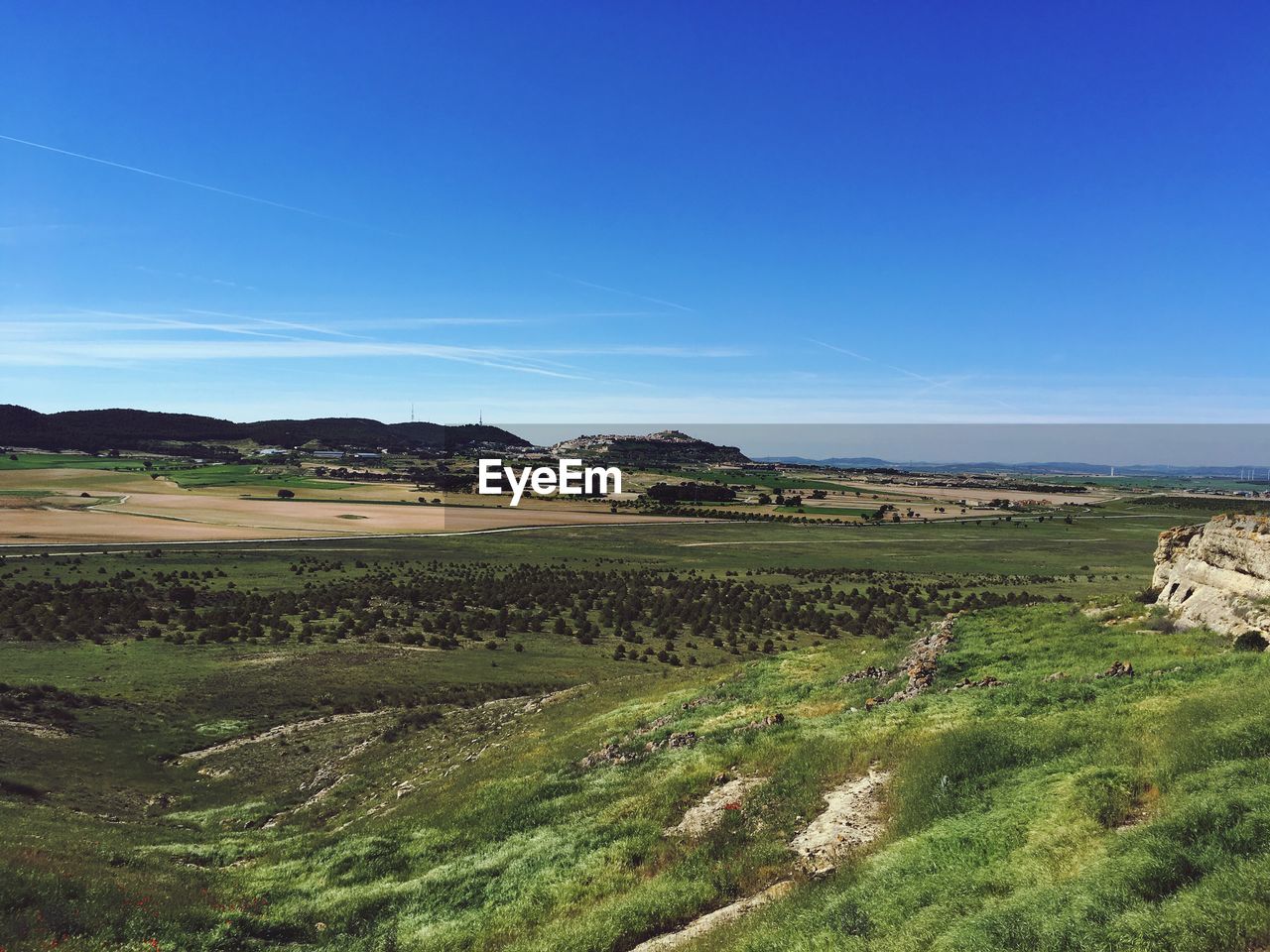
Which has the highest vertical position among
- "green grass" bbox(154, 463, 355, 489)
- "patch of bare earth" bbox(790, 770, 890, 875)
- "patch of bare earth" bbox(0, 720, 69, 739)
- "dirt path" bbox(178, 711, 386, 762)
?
"green grass" bbox(154, 463, 355, 489)

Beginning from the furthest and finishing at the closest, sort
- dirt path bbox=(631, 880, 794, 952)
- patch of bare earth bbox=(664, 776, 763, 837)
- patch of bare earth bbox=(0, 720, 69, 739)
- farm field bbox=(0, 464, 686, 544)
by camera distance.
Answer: farm field bbox=(0, 464, 686, 544) → patch of bare earth bbox=(0, 720, 69, 739) → patch of bare earth bbox=(664, 776, 763, 837) → dirt path bbox=(631, 880, 794, 952)

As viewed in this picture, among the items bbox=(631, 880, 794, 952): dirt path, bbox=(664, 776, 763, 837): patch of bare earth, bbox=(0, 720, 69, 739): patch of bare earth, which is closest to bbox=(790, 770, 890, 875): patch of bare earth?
bbox=(631, 880, 794, 952): dirt path

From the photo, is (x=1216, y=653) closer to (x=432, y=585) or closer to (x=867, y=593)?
(x=867, y=593)

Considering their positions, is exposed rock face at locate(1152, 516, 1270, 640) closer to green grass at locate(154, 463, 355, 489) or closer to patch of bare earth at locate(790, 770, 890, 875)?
patch of bare earth at locate(790, 770, 890, 875)

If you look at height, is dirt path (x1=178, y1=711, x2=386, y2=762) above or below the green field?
below

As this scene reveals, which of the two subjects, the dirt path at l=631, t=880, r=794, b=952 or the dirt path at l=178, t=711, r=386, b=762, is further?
the dirt path at l=178, t=711, r=386, b=762

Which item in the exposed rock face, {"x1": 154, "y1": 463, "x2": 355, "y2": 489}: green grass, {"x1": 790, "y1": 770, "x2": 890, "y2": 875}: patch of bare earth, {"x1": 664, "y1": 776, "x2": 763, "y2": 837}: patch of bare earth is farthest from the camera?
{"x1": 154, "y1": 463, "x2": 355, "y2": 489}: green grass

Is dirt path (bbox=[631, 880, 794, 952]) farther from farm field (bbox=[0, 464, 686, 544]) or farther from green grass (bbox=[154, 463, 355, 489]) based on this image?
green grass (bbox=[154, 463, 355, 489])

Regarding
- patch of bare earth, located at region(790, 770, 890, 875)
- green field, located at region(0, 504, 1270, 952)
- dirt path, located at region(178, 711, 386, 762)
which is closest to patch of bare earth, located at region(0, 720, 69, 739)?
green field, located at region(0, 504, 1270, 952)

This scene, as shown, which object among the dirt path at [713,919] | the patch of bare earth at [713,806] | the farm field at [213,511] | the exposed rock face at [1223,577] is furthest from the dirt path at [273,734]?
the farm field at [213,511]
